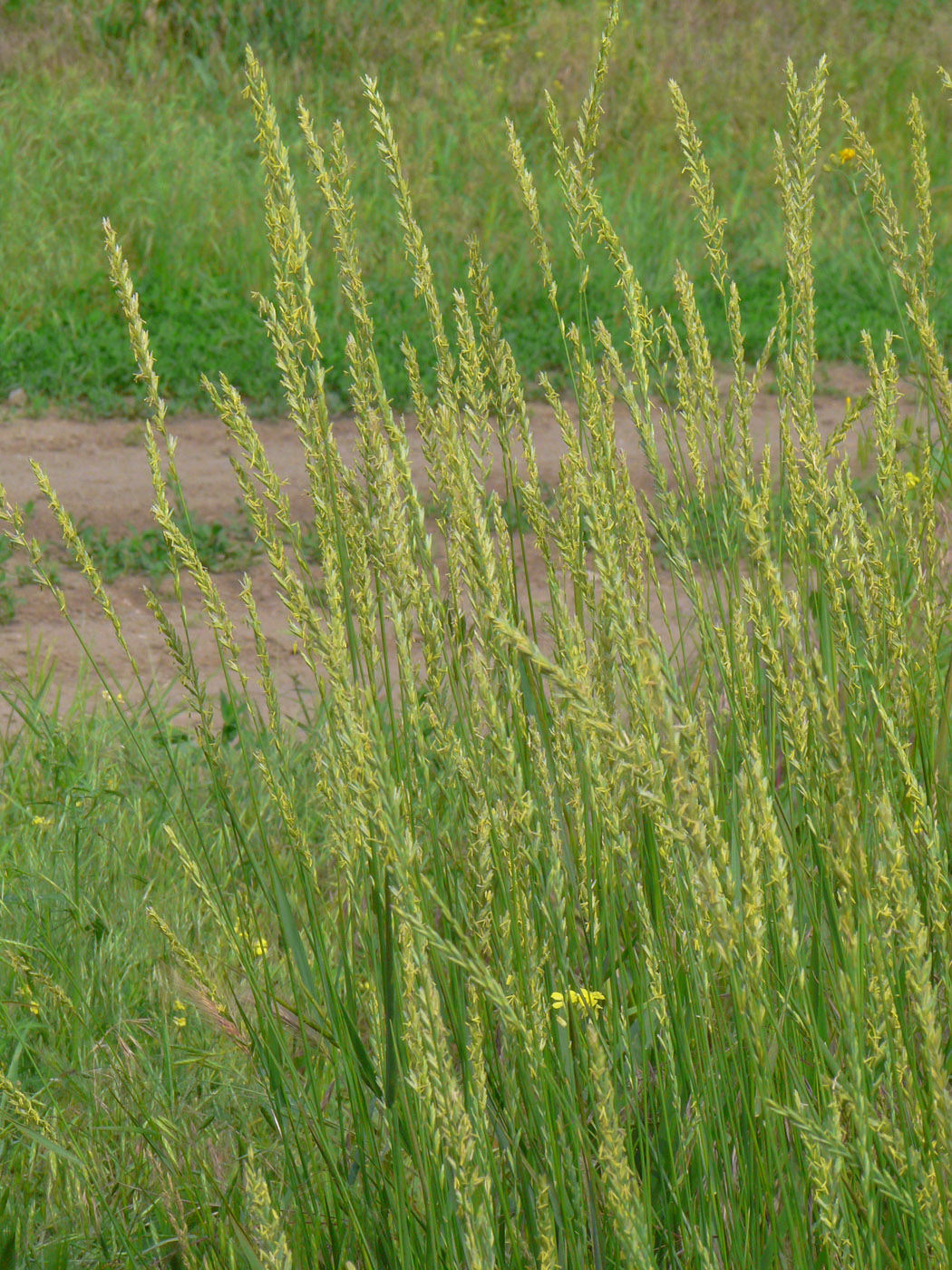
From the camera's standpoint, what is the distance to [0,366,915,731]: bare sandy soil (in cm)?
409

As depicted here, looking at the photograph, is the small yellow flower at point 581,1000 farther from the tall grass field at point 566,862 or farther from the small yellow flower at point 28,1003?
the small yellow flower at point 28,1003

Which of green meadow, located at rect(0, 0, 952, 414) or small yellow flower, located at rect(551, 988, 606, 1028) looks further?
green meadow, located at rect(0, 0, 952, 414)

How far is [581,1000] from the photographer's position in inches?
46.5

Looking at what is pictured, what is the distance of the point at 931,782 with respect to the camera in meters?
1.62

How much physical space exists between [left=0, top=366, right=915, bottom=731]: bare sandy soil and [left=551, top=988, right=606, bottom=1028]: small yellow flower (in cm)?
211

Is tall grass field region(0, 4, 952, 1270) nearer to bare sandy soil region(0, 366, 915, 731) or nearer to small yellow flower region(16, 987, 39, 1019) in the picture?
small yellow flower region(16, 987, 39, 1019)

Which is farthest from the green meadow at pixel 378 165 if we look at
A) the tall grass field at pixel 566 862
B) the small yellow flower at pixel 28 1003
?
the tall grass field at pixel 566 862

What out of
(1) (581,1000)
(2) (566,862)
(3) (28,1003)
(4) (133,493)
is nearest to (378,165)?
(4) (133,493)

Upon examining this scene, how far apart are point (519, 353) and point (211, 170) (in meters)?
2.20

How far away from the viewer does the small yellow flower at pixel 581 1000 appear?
3.76ft

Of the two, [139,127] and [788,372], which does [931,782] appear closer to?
[788,372]

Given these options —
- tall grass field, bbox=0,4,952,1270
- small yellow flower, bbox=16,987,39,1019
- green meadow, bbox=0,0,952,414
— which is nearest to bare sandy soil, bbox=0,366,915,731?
green meadow, bbox=0,0,952,414

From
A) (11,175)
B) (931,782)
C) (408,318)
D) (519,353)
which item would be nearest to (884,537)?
(931,782)

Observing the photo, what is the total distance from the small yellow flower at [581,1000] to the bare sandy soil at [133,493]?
211 cm
